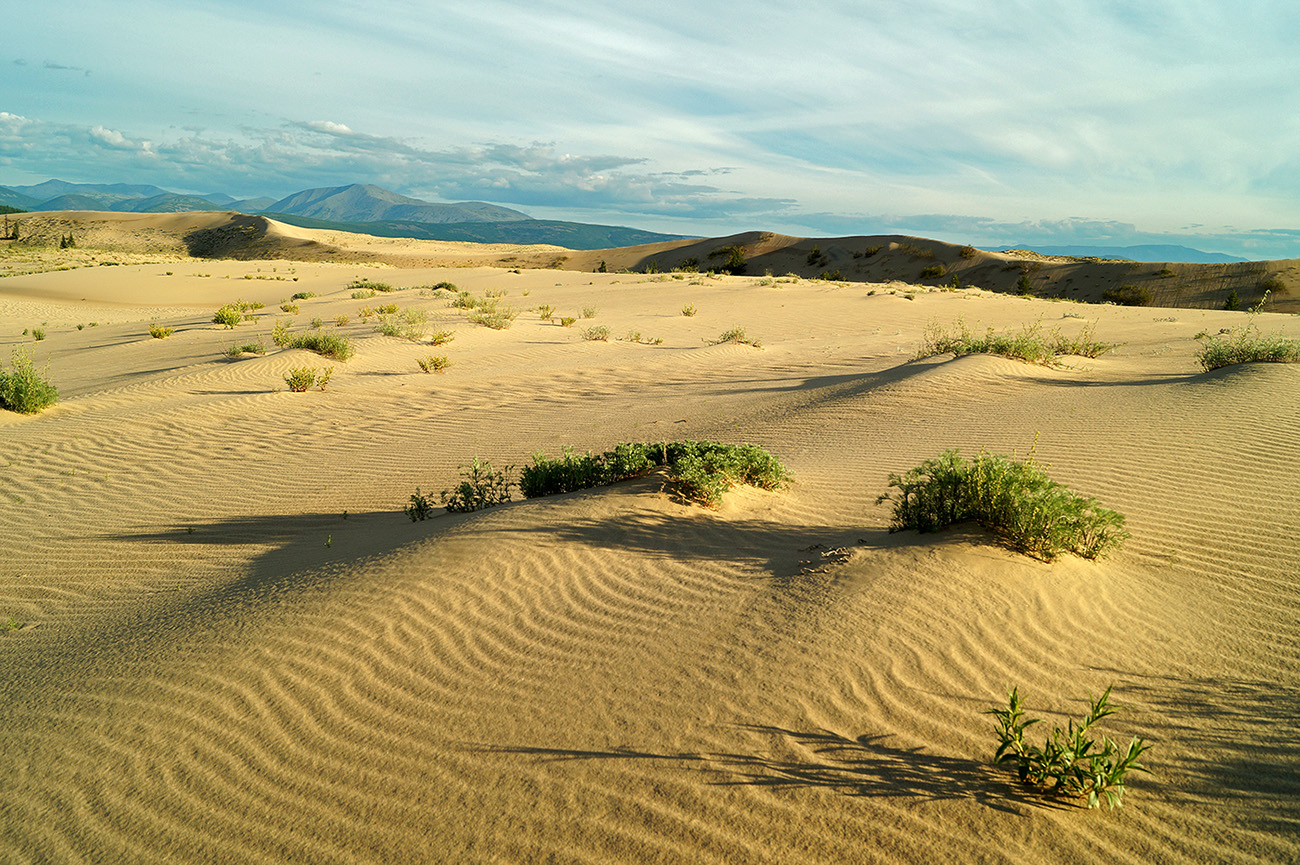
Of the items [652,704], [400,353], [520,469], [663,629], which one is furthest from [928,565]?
[400,353]

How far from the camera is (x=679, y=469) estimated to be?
17.1 feet

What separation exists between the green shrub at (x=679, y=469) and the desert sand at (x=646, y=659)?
193 millimetres

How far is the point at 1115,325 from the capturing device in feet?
60.8

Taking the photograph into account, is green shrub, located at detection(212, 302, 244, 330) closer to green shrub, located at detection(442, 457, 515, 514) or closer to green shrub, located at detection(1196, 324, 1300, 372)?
green shrub, located at detection(442, 457, 515, 514)

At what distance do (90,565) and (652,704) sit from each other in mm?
4770

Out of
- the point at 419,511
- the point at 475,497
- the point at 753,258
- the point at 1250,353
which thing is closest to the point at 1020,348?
the point at 1250,353

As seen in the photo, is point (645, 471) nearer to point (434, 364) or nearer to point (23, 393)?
point (434, 364)

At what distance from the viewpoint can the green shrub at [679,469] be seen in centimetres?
523

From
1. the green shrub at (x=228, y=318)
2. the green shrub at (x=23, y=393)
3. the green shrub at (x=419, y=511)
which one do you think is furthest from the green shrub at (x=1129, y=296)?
the green shrub at (x=23, y=393)

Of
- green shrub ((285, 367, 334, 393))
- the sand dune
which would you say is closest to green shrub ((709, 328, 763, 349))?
green shrub ((285, 367, 334, 393))

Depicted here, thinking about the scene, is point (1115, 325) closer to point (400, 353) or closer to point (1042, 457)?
point (1042, 457)

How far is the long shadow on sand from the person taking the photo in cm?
243

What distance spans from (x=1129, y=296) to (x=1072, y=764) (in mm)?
43494

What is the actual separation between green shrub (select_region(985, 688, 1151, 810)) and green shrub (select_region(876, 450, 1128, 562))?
1.62m
